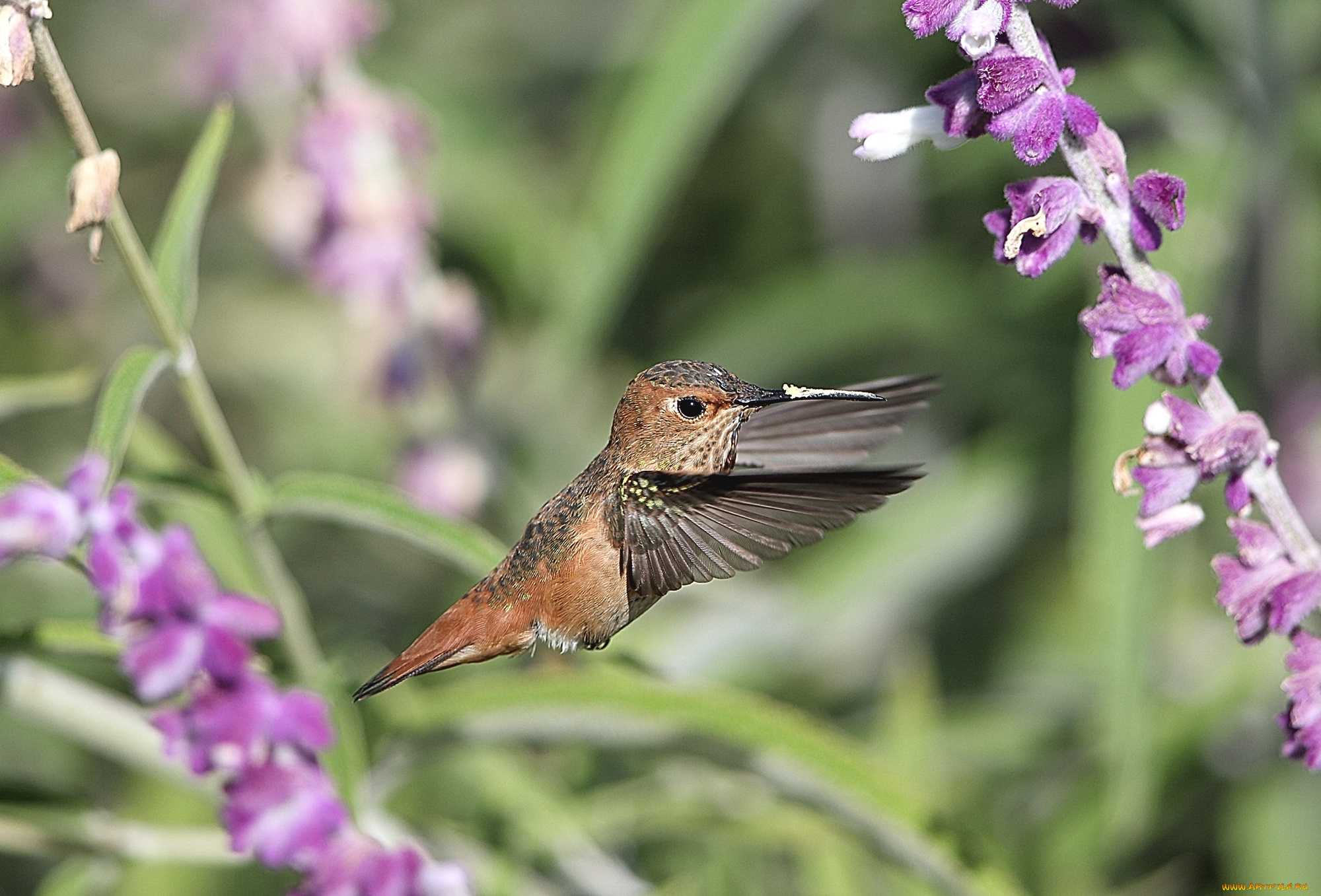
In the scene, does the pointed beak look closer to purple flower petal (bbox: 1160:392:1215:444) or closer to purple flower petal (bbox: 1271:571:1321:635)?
purple flower petal (bbox: 1160:392:1215:444)

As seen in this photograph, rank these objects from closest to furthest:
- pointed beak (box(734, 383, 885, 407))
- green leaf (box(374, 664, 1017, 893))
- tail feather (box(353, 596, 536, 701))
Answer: pointed beak (box(734, 383, 885, 407)) → tail feather (box(353, 596, 536, 701)) → green leaf (box(374, 664, 1017, 893))

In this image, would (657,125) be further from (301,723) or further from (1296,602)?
(1296,602)

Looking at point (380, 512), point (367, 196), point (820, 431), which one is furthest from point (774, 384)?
point (380, 512)

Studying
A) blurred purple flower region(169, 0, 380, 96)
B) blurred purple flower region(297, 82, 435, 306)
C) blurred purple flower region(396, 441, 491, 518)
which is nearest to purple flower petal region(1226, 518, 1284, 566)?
blurred purple flower region(396, 441, 491, 518)

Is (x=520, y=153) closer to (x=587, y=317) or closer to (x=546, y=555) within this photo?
(x=587, y=317)

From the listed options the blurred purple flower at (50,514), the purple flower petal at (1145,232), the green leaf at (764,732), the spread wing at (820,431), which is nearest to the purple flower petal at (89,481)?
the blurred purple flower at (50,514)

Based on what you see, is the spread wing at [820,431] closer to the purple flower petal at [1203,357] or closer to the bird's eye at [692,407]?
the bird's eye at [692,407]

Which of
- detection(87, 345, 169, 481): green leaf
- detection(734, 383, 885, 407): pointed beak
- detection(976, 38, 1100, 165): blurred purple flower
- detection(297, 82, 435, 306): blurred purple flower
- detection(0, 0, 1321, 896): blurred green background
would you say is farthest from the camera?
detection(297, 82, 435, 306): blurred purple flower
